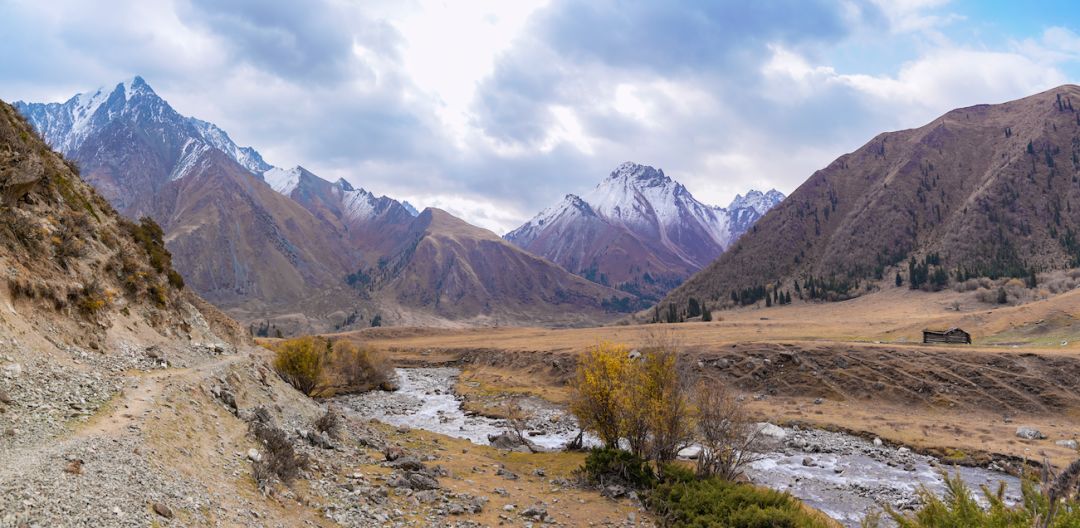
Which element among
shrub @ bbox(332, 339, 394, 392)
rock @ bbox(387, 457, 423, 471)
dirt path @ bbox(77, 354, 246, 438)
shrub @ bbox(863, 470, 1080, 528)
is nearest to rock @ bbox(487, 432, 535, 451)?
rock @ bbox(387, 457, 423, 471)

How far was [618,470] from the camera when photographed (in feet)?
91.5

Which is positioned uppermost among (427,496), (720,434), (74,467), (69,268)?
(69,268)

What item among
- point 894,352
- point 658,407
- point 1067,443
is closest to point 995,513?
point 658,407

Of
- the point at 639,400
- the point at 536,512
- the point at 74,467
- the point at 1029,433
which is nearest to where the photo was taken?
the point at 74,467

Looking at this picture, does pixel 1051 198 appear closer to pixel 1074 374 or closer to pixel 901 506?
pixel 1074 374

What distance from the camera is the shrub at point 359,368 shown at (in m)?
68.1

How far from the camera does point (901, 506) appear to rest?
88.9 feet

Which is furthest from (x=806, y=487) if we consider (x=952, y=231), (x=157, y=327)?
(x=952, y=231)

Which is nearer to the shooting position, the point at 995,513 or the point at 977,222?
the point at 995,513

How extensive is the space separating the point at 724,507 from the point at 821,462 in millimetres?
18464

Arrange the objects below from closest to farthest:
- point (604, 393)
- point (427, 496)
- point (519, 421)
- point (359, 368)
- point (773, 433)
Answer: point (427, 496) < point (604, 393) < point (773, 433) < point (519, 421) < point (359, 368)

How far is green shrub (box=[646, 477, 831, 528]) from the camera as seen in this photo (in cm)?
2047

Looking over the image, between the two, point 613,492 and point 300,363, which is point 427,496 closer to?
point 613,492

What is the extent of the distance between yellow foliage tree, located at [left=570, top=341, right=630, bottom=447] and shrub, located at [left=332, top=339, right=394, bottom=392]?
4447 centimetres
